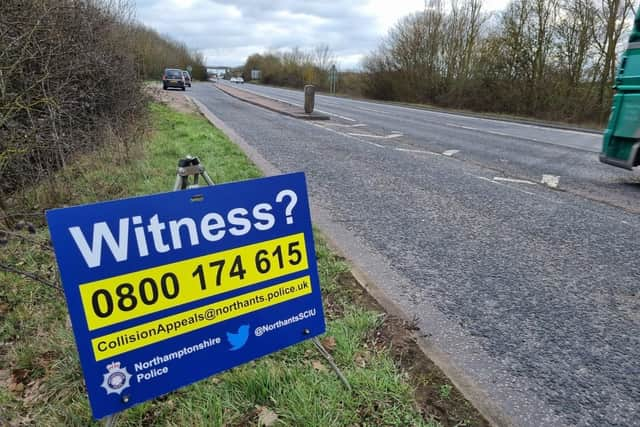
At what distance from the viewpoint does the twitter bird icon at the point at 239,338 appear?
186 centimetres

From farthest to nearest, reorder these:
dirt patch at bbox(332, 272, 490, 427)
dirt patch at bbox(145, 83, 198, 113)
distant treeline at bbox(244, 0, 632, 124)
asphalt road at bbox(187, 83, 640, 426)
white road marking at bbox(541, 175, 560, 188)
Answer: distant treeline at bbox(244, 0, 632, 124), dirt patch at bbox(145, 83, 198, 113), white road marking at bbox(541, 175, 560, 188), asphalt road at bbox(187, 83, 640, 426), dirt patch at bbox(332, 272, 490, 427)

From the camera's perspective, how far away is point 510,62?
25.9 meters

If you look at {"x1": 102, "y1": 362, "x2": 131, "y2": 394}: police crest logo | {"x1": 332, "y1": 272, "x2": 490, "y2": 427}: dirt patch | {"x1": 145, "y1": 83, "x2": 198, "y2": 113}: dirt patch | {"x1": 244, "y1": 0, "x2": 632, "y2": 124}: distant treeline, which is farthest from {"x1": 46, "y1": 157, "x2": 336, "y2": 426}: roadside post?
{"x1": 244, "y1": 0, "x2": 632, "y2": 124}: distant treeline

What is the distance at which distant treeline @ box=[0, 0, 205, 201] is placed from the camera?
4199 millimetres

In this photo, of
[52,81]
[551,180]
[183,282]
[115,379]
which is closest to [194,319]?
[183,282]

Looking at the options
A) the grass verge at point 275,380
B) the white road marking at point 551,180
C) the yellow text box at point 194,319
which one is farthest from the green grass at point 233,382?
the white road marking at point 551,180

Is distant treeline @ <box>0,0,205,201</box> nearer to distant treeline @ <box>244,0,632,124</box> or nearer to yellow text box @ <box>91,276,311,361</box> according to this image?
yellow text box @ <box>91,276,311,361</box>

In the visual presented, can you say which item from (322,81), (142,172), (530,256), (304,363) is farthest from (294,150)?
(322,81)

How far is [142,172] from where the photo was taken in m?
5.95

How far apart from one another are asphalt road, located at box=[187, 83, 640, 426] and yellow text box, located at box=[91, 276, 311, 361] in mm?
1103

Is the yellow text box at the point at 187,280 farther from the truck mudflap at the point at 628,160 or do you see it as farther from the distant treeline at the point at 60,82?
the truck mudflap at the point at 628,160

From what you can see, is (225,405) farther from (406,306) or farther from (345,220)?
(345,220)

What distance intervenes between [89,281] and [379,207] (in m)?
4.17

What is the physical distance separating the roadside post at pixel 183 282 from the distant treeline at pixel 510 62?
22.8 m
